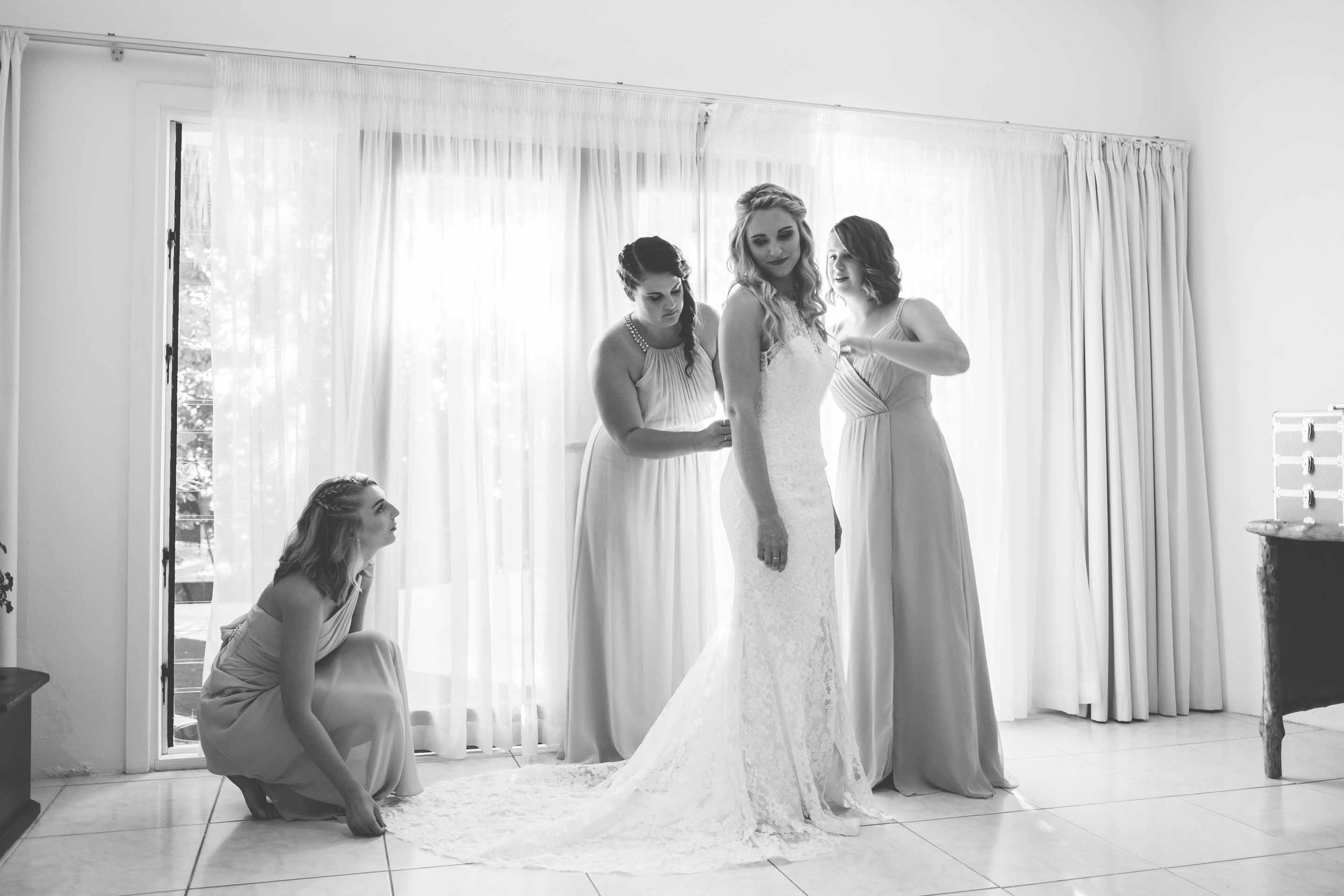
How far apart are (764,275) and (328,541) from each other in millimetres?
1371

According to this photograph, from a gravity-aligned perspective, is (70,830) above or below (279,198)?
below

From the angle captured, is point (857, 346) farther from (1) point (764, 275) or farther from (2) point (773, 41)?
(2) point (773, 41)

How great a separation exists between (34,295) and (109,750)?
4.90 ft

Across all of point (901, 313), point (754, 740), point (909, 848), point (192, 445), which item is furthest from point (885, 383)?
point (192, 445)

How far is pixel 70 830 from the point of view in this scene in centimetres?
283

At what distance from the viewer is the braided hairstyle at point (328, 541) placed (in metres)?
2.85

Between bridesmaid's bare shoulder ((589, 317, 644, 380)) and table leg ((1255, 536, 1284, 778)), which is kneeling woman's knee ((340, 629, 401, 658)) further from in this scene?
table leg ((1255, 536, 1284, 778))

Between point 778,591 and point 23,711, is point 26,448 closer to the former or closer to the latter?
point 23,711

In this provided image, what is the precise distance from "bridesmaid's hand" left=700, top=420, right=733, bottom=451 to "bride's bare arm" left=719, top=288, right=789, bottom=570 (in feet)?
1.15

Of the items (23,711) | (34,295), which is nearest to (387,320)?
(34,295)

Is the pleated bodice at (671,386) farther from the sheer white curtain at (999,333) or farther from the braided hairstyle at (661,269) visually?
the sheer white curtain at (999,333)

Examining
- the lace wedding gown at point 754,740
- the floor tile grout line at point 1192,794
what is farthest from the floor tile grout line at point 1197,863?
the lace wedding gown at point 754,740

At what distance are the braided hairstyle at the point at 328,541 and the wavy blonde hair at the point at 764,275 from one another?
1.19 m

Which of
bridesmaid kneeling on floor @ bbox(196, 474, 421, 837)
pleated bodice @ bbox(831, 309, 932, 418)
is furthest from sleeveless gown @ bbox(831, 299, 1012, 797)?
bridesmaid kneeling on floor @ bbox(196, 474, 421, 837)
